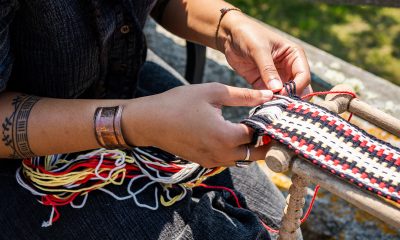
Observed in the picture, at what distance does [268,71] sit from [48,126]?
478 millimetres

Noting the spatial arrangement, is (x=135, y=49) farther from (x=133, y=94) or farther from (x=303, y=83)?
(x=303, y=83)

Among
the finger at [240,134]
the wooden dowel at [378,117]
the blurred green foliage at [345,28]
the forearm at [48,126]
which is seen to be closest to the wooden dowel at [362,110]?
the wooden dowel at [378,117]

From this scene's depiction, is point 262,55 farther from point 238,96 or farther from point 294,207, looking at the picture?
point 294,207

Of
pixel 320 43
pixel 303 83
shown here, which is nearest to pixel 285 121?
pixel 303 83

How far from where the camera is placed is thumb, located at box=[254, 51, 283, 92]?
108cm

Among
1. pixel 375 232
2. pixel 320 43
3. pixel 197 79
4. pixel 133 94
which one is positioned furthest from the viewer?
pixel 320 43

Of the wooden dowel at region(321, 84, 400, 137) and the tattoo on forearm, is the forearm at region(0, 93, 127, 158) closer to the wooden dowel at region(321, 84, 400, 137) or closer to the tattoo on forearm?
the tattoo on forearm

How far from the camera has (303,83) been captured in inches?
44.6

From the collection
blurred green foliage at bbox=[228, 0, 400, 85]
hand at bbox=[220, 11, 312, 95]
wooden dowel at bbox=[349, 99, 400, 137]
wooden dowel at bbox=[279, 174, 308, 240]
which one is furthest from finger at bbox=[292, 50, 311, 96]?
blurred green foliage at bbox=[228, 0, 400, 85]

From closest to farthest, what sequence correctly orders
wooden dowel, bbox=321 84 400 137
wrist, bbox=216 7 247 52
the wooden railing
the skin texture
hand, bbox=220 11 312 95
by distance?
the skin texture, wooden dowel, bbox=321 84 400 137, hand, bbox=220 11 312 95, wrist, bbox=216 7 247 52, the wooden railing

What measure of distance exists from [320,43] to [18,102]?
8.67 ft

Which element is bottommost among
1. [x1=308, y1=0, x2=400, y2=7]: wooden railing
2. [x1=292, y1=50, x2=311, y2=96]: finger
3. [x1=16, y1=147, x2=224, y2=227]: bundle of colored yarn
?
[x1=16, y1=147, x2=224, y2=227]: bundle of colored yarn

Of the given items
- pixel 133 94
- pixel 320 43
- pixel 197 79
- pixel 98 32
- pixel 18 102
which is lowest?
pixel 320 43

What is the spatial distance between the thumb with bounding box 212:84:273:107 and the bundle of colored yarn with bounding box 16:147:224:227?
211mm
